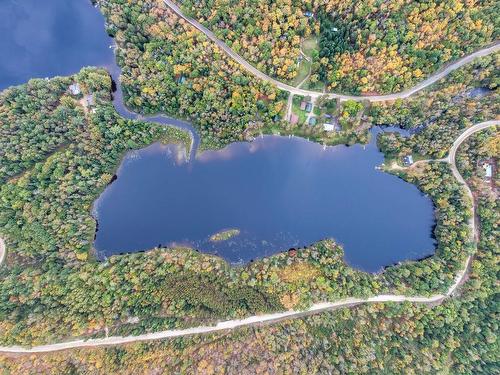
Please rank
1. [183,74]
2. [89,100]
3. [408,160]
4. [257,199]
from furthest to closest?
[257,199], [408,160], [89,100], [183,74]

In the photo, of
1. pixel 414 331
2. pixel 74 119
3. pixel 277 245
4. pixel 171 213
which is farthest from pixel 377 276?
pixel 74 119

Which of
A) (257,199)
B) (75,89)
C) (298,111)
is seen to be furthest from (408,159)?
(75,89)

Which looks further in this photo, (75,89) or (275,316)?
(75,89)

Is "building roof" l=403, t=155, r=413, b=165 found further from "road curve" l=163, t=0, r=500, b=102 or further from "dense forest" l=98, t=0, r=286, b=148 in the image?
"dense forest" l=98, t=0, r=286, b=148

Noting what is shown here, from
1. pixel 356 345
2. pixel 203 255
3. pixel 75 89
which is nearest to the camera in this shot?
pixel 356 345

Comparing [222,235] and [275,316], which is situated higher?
[222,235]

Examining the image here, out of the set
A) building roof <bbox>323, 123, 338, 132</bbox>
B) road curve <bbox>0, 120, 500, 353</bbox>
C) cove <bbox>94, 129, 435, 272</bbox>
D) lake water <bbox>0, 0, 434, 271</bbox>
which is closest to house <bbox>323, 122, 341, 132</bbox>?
building roof <bbox>323, 123, 338, 132</bbox>

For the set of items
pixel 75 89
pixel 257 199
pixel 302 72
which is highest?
pixel 302 72

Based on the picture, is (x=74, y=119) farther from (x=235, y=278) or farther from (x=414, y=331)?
(x=414, y=331)

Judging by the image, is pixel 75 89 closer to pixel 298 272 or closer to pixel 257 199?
pixel 257 199
